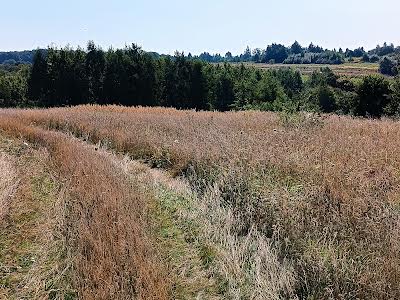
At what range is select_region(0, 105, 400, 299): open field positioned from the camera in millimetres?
3348

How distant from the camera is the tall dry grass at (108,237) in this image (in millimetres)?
3217

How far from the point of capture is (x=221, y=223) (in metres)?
4.99

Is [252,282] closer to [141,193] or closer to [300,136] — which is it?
[141,193]

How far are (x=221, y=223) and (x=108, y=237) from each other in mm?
1636

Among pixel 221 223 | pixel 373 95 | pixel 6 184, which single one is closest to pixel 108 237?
pixel 221 223

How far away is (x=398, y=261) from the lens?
3.11 metres

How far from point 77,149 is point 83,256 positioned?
464cm

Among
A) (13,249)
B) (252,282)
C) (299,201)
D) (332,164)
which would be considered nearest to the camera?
(252,282)

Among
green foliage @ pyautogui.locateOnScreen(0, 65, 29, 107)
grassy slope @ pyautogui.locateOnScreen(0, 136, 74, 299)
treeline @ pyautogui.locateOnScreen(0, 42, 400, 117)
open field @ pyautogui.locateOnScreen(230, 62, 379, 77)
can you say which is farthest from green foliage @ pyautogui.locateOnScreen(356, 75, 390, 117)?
open field @ pyautogui.locateOnScreen(230, 62, 379, 77)

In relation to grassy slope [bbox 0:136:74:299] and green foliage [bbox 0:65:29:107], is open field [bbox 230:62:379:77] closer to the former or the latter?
green foliage [bbox 0:65:29:107]

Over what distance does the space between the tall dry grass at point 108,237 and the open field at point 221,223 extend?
0.02 metres

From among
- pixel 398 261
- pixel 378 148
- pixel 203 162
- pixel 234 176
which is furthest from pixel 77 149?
pixel 398 261

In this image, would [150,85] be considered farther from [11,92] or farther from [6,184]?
[6,184]

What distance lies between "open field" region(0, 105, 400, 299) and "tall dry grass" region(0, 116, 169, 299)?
2cm
